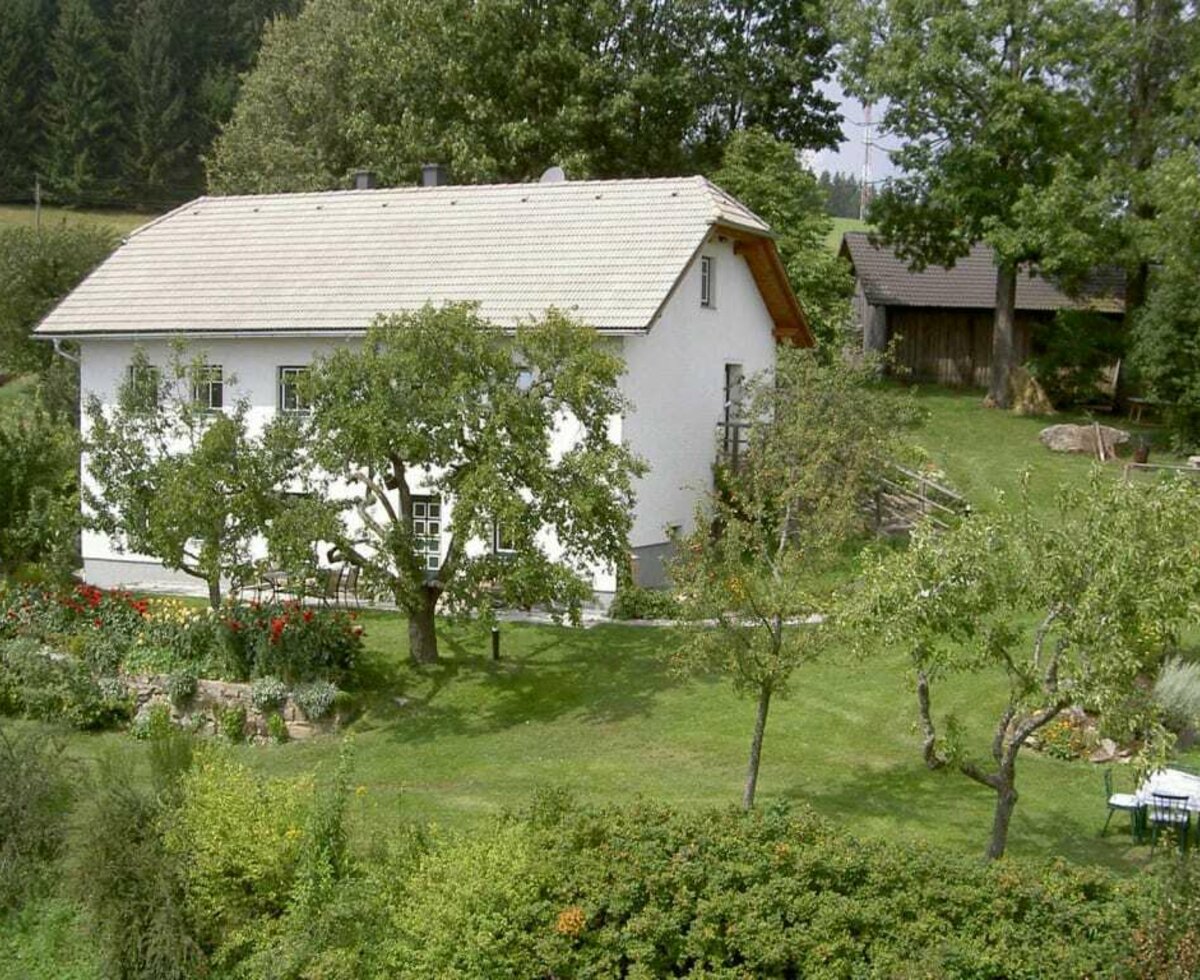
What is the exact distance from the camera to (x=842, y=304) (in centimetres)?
3384

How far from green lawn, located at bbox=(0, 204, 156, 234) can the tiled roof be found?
1486 inches

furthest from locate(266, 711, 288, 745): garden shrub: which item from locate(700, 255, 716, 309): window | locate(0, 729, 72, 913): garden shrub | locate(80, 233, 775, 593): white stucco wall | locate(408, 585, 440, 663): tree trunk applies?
locate(700, 255, 716, 309): window

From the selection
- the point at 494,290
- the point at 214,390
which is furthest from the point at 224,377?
the point at 494,290

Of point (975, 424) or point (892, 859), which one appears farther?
point (975, 424)

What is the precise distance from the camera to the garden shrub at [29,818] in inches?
498

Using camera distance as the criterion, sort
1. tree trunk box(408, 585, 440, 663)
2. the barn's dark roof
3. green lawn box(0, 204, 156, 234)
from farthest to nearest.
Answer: green lawn box(0, 204, 156, 234) → the barn's dark roof → tree trunk box(408, 585, 440, 663)

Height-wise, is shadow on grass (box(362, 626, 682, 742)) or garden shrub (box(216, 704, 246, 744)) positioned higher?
shadow on grass (box(362, 626, 682, 742))

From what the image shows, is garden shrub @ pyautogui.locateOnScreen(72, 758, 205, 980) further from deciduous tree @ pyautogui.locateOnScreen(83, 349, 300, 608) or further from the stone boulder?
the stone boulder

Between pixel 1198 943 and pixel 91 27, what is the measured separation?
69841 millimetres

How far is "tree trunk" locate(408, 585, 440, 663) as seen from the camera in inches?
738

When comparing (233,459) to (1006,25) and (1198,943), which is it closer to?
(1198,943)

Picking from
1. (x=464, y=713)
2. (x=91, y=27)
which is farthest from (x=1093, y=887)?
(x=91, y=27)

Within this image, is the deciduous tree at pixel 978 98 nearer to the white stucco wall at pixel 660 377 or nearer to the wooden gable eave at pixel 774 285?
the wooden gable eave at pixel 774 285

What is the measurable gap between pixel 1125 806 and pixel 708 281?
1447 cm
